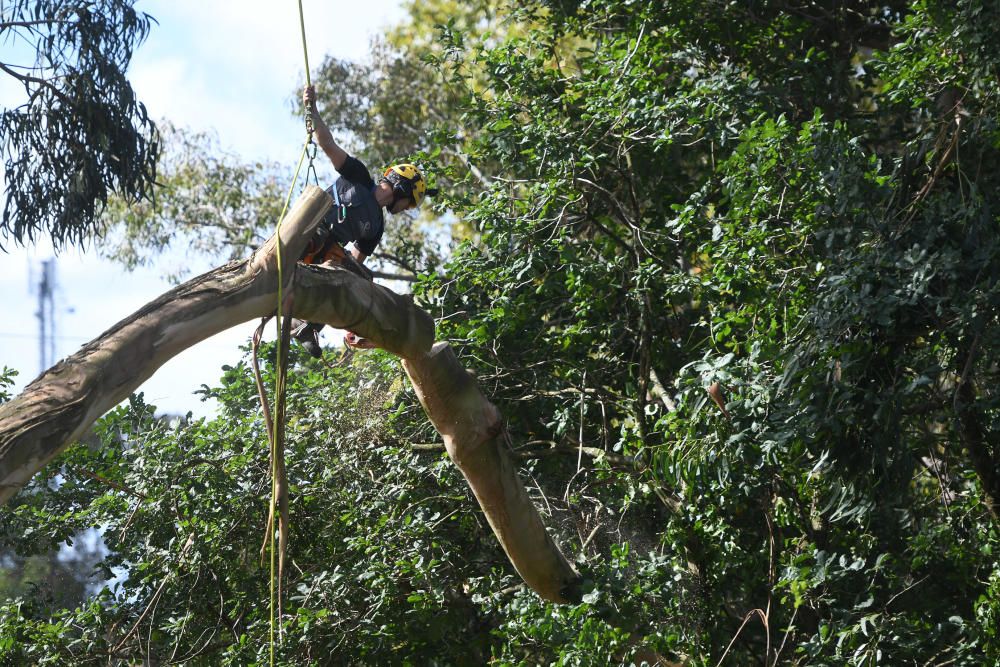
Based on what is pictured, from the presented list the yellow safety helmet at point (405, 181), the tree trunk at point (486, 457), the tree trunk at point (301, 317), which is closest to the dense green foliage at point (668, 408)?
the tree trunk at point (486, 457)

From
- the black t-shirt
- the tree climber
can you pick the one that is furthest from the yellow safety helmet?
the black t-shirt

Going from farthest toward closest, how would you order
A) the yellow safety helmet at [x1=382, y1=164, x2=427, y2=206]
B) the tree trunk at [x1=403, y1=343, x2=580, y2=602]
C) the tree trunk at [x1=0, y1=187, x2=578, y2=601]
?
1. the yellow safety helmet at [x1=382, y1=164, x2=427, y2=206]
2. the tree trunk at [x1=403, y1=343, x2=580, y2=602]
3. the tree trunk at [x1=0, y1=187, x2=578, y2=601]

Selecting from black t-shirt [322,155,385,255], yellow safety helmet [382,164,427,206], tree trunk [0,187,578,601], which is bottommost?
tree trunk [0,187,578,601]

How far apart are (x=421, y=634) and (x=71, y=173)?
13.0 ft

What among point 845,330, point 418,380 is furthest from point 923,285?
point 418,380

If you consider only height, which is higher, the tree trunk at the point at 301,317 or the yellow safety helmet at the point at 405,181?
the yellow safety helmet at the point at 405,181

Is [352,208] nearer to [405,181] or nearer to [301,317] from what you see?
[405,181]

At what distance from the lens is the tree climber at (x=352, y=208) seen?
4.20 meters

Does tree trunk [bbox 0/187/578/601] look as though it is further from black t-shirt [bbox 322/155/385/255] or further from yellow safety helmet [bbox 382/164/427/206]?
yellow safety helmet [bbox 382/164/427/206]

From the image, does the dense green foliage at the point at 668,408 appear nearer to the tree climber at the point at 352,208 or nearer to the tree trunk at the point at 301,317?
the tree trunk at the point at 301,317

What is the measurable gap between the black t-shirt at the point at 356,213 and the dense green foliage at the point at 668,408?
1725 millimetres

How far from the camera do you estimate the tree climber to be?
4.20 meters

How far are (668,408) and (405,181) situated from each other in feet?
8.59

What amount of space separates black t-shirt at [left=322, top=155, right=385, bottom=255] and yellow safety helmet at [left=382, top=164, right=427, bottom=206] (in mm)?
196
